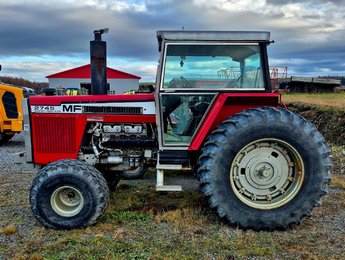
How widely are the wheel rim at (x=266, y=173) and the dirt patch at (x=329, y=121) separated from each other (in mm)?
7422

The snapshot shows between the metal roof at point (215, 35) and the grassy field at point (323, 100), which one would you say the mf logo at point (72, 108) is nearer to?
the metal roof at point (215, 35)

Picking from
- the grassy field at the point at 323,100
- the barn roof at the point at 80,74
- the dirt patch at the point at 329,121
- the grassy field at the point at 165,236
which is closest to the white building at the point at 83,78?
the barn roof at the point at 80,74

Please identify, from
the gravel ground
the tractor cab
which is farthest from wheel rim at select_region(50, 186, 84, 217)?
the gravel ground

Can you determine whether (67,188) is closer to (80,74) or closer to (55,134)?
(55,134)

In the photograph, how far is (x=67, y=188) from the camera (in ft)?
16.5

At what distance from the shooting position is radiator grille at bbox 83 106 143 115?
552cm

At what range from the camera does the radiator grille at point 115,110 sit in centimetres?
552

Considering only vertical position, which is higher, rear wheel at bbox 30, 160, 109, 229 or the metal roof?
the metal roof

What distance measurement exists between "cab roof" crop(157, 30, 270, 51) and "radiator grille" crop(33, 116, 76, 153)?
5.80ft

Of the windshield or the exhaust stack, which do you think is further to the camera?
the exhaust stack

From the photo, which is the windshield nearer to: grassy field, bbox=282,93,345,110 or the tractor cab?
the tractor cab

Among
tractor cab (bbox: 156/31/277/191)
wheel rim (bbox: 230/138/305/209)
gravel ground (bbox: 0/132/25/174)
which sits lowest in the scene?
gravel ground (bbox: 0/132/25/174)

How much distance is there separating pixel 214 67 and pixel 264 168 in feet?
4.65

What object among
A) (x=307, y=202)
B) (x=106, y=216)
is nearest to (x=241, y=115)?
(x=307, y=202)
